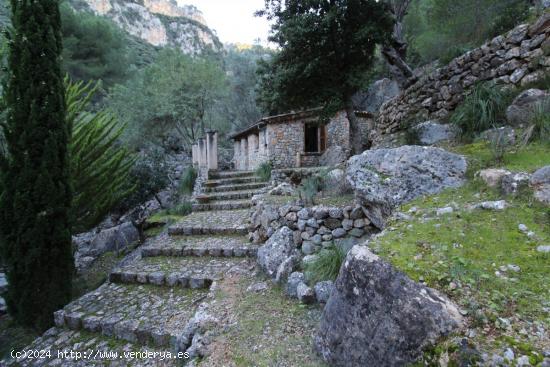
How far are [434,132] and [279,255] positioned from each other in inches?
132

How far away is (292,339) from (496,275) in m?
1.73

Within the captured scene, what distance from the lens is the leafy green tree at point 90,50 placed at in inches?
660

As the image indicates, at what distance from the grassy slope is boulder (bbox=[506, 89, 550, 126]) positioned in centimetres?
100

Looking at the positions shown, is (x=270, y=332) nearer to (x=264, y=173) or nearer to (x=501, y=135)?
(x=501, y=135)

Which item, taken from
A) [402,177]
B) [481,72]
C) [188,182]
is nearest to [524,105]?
[481,72]

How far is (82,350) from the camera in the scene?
3.38 m

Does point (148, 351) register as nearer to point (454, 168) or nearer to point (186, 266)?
point (186, 266)

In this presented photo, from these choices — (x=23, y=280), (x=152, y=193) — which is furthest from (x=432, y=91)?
(x=152, y=193)

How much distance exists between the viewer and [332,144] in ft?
49.4

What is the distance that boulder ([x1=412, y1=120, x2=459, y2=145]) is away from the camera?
179 inches

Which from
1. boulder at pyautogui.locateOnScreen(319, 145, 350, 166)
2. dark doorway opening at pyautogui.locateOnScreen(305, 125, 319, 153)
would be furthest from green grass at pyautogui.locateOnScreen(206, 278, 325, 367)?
dark doorway opening at pyautogui.locateOnScreen(305, 125, 319, 153)

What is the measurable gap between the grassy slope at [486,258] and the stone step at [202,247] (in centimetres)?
296

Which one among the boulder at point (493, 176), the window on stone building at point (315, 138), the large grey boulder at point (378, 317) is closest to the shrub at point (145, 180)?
Result: the window on stone building at point (315, 138)

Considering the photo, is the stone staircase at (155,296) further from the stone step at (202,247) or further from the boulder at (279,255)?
the boulder at (279,255)
